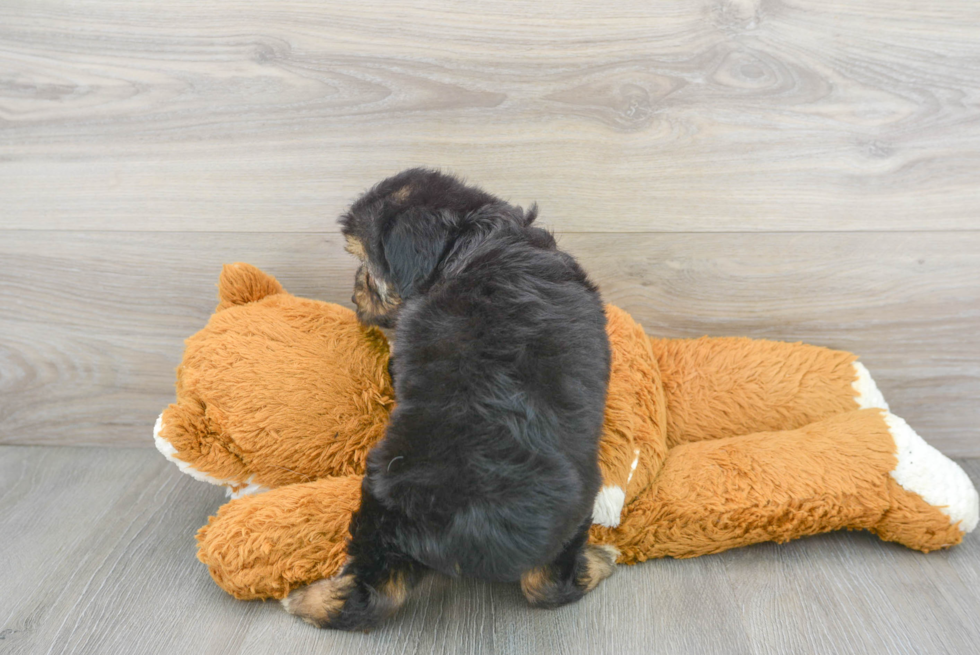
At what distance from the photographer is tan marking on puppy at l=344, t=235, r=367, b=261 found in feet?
4.20

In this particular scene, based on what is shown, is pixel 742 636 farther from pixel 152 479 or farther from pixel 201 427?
pixel 152 479

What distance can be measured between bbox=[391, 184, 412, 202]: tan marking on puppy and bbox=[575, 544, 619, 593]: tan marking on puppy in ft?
2.38

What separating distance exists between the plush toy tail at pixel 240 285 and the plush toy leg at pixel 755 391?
3.07ft

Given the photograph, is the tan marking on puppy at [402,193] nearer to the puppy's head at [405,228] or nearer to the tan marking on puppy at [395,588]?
the puppy's head at [405,228]

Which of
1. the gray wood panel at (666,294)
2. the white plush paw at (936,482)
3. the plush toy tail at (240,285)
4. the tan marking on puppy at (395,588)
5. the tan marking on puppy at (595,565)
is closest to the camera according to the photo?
the tan marking on puppy at (395,588)

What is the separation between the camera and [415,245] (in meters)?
1.20

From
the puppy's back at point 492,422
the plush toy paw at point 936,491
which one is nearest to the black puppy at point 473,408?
the puppy's back at point 492,422

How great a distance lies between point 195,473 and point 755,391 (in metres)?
1.20

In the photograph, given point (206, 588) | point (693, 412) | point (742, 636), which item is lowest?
point (206, 588)

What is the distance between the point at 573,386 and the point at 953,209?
1148 millimetres

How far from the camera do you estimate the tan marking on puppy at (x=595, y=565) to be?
1.26 metres

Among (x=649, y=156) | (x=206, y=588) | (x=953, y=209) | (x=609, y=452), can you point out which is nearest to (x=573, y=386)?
(x=609, y=452)

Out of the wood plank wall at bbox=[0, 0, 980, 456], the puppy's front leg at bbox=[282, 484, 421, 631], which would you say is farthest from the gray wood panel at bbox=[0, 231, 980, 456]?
the puppy's front leg at bbox=[282, 484, 421, 631]

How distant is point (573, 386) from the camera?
3.65 feet
